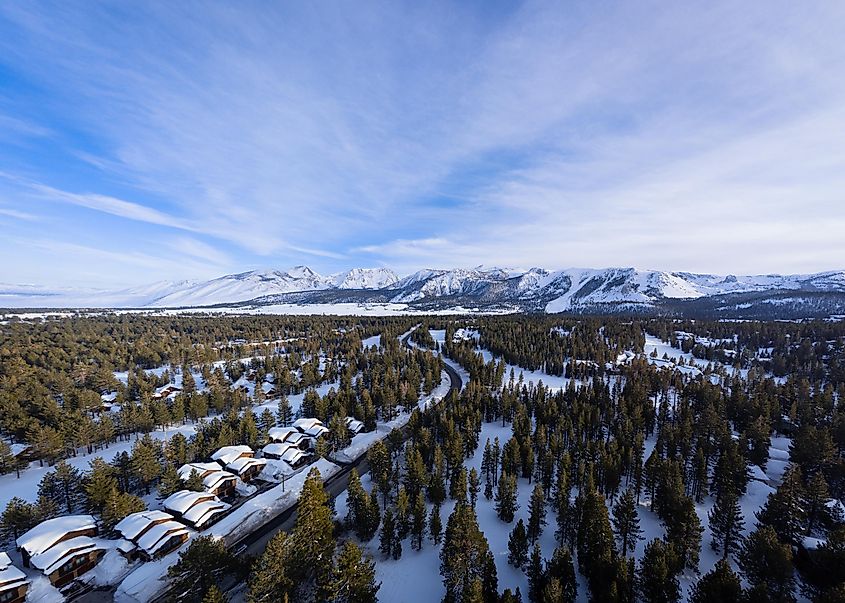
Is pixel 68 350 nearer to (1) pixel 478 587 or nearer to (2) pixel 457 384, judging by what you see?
(2) pixel 457 384

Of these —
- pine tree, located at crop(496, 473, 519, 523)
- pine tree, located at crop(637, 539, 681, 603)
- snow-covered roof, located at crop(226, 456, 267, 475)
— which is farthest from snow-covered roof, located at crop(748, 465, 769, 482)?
snow-covered roof, located at crop(226, 456, 267, 475)

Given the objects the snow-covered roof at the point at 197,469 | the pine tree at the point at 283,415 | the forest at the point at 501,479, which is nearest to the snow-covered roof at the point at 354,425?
the forest at the point at 501,479

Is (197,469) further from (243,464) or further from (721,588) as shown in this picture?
(721,588)

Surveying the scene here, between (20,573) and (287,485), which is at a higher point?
(20,573)

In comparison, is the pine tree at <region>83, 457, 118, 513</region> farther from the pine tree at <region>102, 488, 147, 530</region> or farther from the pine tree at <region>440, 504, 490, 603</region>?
the pine tree at <region>440, 504, 490, 603</region>

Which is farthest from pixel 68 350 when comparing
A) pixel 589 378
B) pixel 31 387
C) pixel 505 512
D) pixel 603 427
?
pixel 589 378

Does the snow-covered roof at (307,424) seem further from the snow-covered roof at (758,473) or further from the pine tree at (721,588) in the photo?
the snow-covered roof at (758,473)
